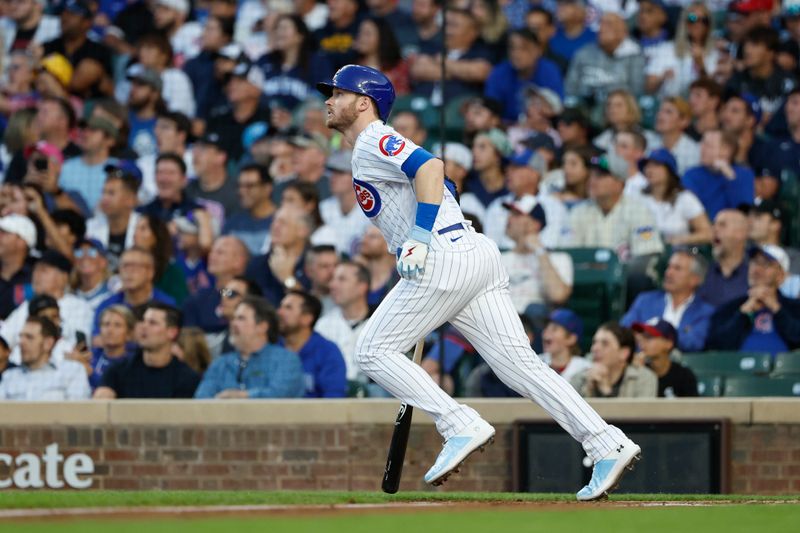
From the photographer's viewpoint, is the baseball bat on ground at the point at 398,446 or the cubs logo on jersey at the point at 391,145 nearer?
the cubs logo on jersey at the point at 391,145

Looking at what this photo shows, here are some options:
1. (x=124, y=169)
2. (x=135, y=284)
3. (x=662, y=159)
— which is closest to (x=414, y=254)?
(x=135, y=284)

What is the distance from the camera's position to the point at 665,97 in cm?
1145

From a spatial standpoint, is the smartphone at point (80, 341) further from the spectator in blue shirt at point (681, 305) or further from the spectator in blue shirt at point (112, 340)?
the spectator in blue shirt at point (681, 305)

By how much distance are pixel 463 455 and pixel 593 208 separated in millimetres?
4841

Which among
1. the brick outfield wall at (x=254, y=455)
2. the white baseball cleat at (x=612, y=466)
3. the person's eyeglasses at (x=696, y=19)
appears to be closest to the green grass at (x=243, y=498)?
the white baseball cleat at (x=612, y=466)

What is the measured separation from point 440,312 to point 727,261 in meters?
4.30

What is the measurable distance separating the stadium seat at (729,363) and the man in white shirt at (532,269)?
3.22ft

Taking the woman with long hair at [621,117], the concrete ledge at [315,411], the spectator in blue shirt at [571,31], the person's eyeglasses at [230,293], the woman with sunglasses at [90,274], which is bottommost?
the concrete ledge at [315,411]

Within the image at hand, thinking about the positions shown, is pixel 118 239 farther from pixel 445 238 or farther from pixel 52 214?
pixel 445 238

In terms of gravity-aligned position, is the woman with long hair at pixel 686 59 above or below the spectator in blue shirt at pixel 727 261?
above

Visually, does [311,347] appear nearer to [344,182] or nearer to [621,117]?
[344,182]

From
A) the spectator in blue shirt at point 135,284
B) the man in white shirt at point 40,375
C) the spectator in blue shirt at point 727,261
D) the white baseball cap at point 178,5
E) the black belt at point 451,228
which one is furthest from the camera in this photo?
the white baseball cap at point 178,5

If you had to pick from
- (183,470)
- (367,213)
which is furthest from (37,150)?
(367,213)

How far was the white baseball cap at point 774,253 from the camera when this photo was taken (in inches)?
373
